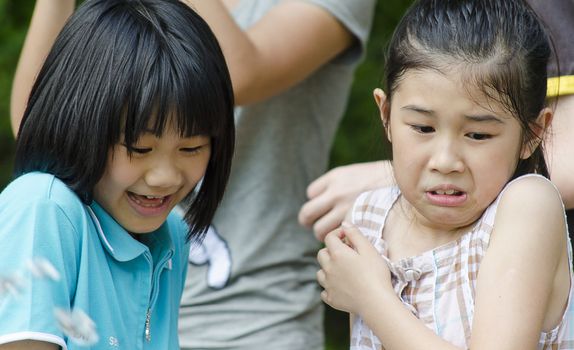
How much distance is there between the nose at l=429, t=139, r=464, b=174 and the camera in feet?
5.60

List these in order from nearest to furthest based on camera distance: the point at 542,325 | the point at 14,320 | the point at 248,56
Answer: the point at 14,320
the point at 542,325
the point at 248,56

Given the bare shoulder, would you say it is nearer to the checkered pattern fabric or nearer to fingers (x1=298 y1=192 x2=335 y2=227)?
the checkered pattern fabric

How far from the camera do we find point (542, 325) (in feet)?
5.63

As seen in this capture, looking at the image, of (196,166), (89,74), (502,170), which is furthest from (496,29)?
(89,74)

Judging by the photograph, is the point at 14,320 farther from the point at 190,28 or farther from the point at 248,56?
the point at 248,56

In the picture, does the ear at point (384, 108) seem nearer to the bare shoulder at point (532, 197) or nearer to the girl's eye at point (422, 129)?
the girl's eye at point (422, 129)

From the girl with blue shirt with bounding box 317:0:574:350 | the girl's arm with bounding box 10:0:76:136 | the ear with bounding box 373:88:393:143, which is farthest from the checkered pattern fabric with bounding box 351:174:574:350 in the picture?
the girl's arm with bounding box 10:0:76:136

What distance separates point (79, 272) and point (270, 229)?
31.9 inches

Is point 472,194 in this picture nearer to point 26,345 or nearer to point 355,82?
point 26,345

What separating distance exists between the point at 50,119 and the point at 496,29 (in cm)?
78

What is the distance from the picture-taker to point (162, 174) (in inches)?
70.2

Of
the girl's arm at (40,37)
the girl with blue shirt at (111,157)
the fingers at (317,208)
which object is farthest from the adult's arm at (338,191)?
the girl's arm at (40,37)

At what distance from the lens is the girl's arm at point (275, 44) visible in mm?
2234

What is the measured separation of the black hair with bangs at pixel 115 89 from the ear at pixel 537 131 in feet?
1.76
